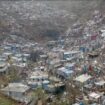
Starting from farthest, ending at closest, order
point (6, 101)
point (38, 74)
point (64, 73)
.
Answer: point (38, 74) < point (64, 73) < point (6, 101)

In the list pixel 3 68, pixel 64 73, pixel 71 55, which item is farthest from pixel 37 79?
pixel 71 55

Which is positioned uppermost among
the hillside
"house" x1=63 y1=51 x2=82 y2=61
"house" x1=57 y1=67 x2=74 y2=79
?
the hillside

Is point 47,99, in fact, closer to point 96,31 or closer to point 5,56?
point 5,56

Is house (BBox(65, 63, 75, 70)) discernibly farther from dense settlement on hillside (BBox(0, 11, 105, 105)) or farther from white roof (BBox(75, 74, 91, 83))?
white roof (BBox(75, 74, 91, 83))

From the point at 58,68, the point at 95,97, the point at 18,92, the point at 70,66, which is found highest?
the point at 70,66

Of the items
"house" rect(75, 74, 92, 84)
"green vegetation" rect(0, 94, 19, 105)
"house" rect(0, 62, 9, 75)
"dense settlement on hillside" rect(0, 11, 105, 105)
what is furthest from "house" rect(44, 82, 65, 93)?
"house" rect(0, 62, 9, 75)

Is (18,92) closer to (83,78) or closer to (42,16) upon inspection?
(83,78)

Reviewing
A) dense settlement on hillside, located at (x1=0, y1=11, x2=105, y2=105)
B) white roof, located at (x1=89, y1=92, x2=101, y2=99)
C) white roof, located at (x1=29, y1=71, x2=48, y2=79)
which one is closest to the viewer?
white roof, located at (x1=89, y1=92, x2=101, y2=99)

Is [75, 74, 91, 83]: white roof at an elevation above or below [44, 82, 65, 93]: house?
above
